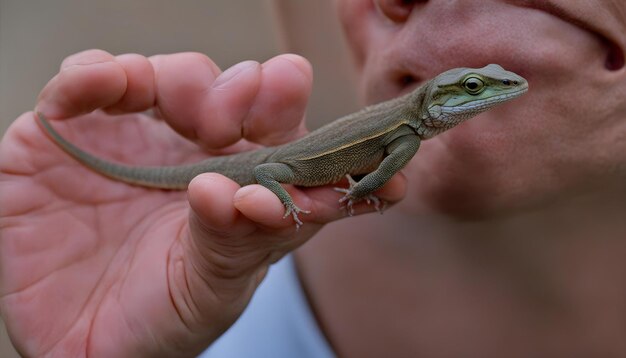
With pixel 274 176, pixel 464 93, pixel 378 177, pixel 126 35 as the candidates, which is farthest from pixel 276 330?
pixel 126 35

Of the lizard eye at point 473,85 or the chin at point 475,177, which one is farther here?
the chin at point 475,177

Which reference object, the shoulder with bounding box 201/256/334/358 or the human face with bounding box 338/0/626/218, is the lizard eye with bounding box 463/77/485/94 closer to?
the human face with bounding box 338/0/626/218

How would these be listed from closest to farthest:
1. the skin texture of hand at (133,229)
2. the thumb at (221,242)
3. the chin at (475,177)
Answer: the thumb at (221,242) → the skin texture of hand at (133,229) → the chin at (475,177)

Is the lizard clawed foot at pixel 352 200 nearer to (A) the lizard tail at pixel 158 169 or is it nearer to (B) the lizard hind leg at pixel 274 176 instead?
(B) the lizard hind leg at pixel 274 176

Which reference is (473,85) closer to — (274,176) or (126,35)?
(274,176)

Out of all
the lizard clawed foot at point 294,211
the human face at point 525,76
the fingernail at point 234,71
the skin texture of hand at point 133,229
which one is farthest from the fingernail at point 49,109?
the human face at point 525,76

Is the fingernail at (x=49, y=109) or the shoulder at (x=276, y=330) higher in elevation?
the fingernail at (x=49, y=109)

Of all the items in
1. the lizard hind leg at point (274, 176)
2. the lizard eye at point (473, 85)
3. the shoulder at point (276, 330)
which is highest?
the lizard eye at point (473, 85)

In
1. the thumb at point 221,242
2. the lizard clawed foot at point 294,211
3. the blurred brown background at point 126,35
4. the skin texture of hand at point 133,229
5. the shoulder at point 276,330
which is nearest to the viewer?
the thumb at point 221,242
